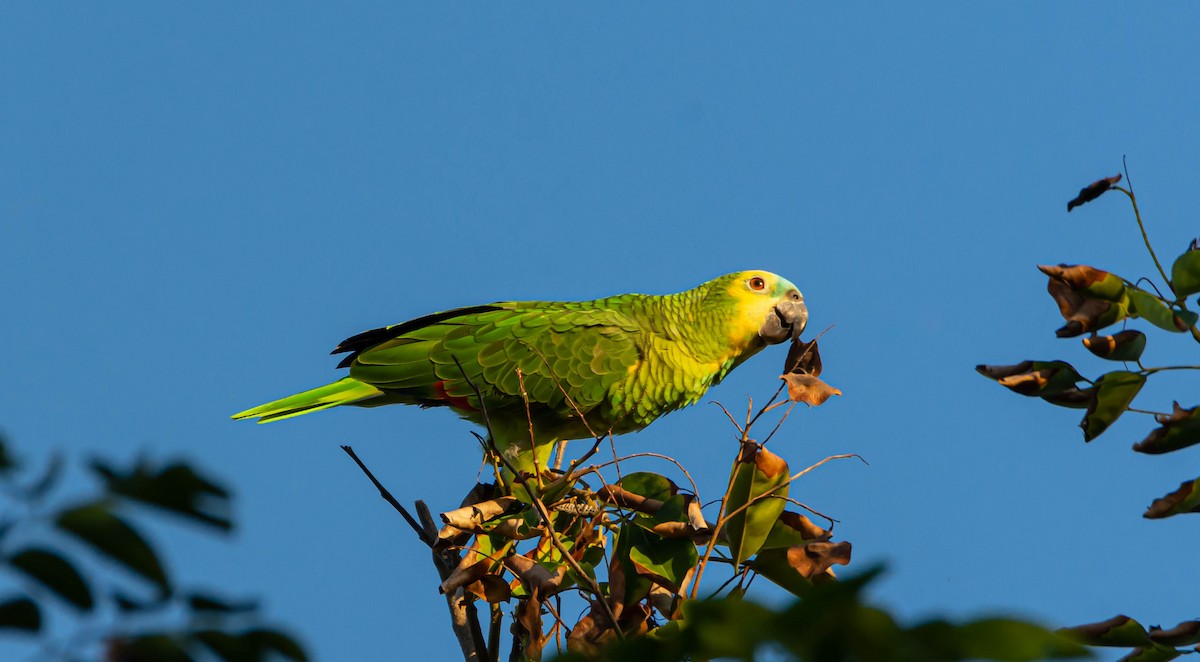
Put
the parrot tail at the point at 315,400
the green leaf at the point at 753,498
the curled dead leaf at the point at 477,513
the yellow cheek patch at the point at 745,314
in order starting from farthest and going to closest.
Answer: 1. the yellow cheek patch at the point at 745,314
2. the parrot tail at the point at 315,400
3. the curled dead leaf at the point at 477,513
4. the green leaf at the point at 753,498

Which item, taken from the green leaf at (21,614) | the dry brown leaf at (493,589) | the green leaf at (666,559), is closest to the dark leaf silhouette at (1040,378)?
the green leaf at (666,559)

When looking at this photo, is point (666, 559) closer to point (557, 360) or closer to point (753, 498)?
point (753, 498)

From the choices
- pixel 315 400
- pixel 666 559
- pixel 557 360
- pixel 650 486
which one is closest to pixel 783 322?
pixel 557 360

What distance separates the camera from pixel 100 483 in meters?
0.81

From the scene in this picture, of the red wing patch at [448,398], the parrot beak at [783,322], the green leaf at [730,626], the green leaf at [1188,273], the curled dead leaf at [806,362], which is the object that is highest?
→ the parrot beak at [783,322]

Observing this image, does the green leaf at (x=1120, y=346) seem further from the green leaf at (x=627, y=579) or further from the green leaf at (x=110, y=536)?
the green leaf at (x=110, y=536)

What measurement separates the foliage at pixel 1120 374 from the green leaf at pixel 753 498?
26.3 inches

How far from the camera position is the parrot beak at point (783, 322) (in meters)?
6.04

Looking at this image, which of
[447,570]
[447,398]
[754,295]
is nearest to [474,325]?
[447,398]

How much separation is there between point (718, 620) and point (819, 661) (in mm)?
97

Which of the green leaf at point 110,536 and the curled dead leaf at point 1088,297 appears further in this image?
the curled dead leaf at point 1088,297

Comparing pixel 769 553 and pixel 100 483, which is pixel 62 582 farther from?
pixel 769 553

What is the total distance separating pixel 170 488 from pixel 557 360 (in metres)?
4.72

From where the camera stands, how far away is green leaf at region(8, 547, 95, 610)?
2.73ft
